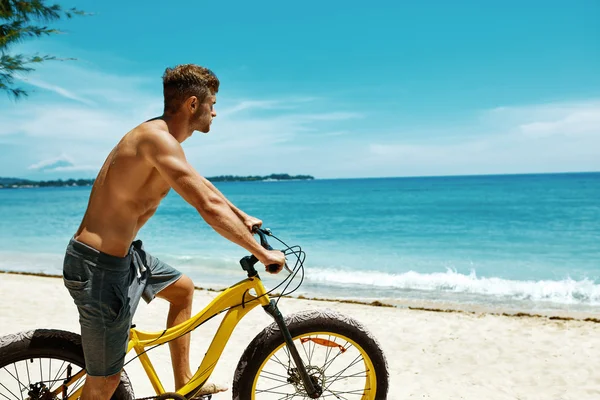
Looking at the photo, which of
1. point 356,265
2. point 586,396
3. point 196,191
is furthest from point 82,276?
point 356,265

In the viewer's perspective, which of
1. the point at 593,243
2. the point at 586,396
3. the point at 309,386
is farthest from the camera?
the point at 593,243

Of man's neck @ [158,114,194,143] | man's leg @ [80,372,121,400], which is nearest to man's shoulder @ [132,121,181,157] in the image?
man's neck @ [158,114,194,143]

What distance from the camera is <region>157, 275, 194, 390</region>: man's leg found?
9.20ft

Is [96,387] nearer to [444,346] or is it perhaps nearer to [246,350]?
[246,350]

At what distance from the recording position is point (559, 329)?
670cm

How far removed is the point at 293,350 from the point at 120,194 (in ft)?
3.61

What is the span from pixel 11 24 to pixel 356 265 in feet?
40.5

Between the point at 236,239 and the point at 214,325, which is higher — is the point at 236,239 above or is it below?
above

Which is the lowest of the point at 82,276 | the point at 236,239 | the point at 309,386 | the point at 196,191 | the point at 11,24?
the point at 309,386

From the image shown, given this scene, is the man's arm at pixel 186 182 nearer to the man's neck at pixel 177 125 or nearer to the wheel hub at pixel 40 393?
the man's neck at pixel 177 125

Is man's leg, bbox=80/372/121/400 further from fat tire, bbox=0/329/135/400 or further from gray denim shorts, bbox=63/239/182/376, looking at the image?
fat tire, bbox=0/329/135/400

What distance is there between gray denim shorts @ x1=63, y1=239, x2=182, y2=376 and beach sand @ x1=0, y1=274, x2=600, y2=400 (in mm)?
1796

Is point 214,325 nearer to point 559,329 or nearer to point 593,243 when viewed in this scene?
point 559,329

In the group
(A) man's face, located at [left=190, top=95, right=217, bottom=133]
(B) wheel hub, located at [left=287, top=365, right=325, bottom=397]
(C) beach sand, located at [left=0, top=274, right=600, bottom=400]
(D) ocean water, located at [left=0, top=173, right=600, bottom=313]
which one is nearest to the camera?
(A) man's face, located at [left=190, top=95, right=217, bottom=133]
